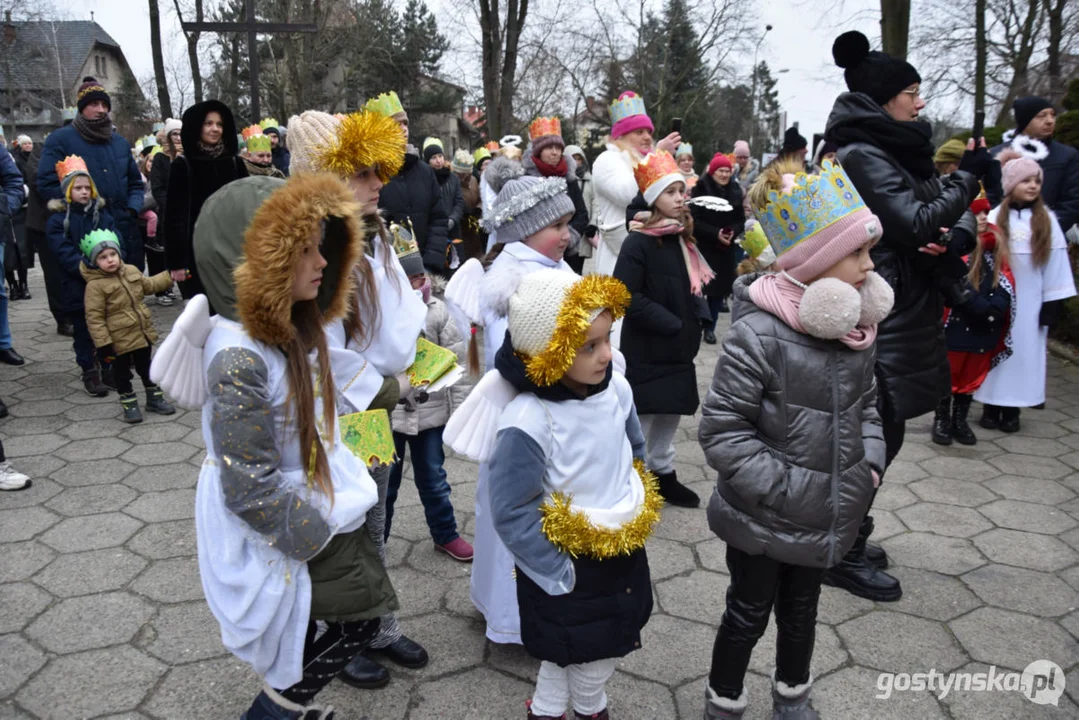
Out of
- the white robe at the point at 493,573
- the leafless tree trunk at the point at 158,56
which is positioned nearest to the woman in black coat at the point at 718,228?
the white robe at the point at 493,573

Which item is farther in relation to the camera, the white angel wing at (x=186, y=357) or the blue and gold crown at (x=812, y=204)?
the blue and gold crown at (x=812, y=204)

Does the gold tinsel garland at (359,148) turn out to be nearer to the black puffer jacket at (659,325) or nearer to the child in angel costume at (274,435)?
the child in angel costume at (274,435)

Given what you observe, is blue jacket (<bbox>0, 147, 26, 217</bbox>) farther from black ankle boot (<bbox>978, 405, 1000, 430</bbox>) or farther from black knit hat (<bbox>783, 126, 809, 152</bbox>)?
black ankle boot (<bbox>978, 405, 1000, 430</bbox>)

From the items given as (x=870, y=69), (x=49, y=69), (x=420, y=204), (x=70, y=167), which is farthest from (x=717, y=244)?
(x=49, y=69)

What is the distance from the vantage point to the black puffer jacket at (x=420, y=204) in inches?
237

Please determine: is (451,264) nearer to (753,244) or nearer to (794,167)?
(753,244)

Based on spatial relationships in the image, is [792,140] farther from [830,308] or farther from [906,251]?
[830,308]

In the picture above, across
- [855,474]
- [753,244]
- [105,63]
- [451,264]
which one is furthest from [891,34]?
[105,63]

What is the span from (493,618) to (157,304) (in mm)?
8215

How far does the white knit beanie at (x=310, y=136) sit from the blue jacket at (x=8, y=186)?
4.64 m

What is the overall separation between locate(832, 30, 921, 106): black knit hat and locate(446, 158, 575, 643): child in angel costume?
1.31 meters

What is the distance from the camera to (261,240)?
1742 millimetres

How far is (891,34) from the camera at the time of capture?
7.94 meters

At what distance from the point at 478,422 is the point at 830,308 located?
103cm
